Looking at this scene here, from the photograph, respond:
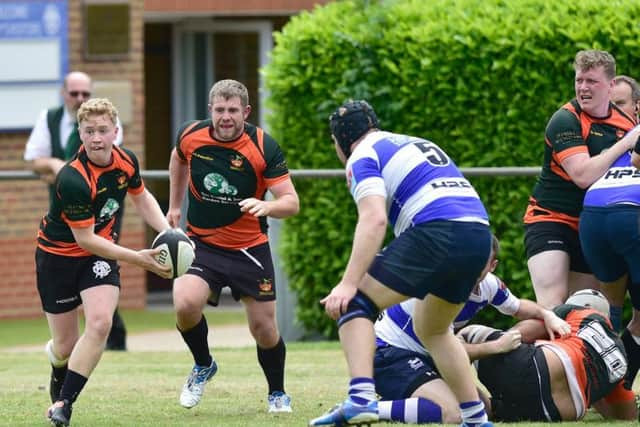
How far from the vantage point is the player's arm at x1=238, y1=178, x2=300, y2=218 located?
26.4ft

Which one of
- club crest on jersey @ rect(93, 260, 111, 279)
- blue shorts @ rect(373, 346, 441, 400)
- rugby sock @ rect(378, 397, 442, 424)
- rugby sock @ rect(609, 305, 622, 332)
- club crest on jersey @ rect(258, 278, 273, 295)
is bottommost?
rugby sock @ rect(378, 397, 442, 424)

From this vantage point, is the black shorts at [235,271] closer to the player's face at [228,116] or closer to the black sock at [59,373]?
the player's face at [228,116]

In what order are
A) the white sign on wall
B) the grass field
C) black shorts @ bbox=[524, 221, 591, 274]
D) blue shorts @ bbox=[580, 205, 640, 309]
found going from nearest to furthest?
blue shorts @ bbox=[580, 205, 640, 309] → the grass field → black shorts @ bbox=[524, 221, 591, 274] → the white sign on wall

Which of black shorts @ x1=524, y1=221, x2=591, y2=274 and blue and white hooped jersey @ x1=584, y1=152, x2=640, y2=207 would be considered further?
black shorts @ x1=524, y1=221, x2=591, y2=274

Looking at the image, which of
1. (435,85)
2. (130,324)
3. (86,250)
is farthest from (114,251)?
(130,324)

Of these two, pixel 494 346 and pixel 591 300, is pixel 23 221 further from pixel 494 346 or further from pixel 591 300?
pixel 494 346

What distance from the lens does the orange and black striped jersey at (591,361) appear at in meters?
7.74

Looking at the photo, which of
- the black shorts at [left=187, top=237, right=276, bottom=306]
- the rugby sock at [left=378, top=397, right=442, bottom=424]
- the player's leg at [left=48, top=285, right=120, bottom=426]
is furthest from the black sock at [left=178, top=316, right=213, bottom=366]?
the rugby sock at [left=378, top=397, right=442, bottom=424]

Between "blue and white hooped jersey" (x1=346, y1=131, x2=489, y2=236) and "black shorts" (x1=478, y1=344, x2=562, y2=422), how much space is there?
1.16 meters

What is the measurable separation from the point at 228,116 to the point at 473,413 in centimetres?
243

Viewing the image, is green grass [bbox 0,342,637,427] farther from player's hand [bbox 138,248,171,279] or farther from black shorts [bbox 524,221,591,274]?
black shorts [bbox 524,221,591,274]

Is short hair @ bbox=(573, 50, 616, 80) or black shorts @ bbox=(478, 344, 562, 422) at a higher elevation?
short hair @ bbox=(573, 50, 616, 80)

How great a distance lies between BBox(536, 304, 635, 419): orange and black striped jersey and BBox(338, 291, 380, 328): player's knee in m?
1.46

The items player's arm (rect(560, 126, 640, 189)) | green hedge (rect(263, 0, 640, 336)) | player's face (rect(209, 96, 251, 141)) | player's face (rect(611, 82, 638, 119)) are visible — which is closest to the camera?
player's arm (rect(560, 126, 640, 189))
